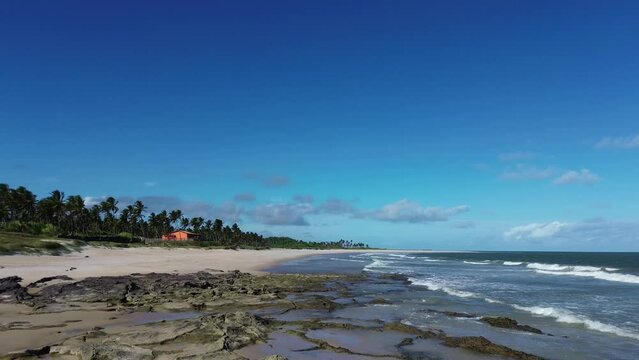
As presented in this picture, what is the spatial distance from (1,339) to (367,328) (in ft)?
39.1

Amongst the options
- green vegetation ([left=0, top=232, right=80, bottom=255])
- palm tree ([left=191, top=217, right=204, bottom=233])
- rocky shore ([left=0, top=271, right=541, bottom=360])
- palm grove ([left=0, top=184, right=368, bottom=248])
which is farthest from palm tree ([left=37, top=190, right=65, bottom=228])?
rocky shore ([left=0, top=271, right=541, bottom=360])

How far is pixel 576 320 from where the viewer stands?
69.4 ft

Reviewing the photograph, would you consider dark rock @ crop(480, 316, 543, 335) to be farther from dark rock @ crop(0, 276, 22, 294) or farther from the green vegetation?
the green vegetation

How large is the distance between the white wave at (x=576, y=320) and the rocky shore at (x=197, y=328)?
351 cm

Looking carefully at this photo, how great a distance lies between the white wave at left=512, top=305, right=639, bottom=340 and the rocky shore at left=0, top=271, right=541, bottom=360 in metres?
3.51

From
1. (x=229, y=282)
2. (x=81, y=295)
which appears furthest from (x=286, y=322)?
(x=229, y=282)

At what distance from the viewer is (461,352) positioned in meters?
14.5

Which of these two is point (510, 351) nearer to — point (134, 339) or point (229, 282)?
point (134, 339)

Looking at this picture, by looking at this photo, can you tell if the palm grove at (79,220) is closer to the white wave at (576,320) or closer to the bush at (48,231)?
the bush at (48,231)

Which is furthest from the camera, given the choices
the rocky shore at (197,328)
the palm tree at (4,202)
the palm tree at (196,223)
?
the palm tree at (196,223)

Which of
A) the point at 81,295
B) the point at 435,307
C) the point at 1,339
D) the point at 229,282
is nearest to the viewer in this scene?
the point at 1,339

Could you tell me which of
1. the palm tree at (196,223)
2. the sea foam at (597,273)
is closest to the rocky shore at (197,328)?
the sea foam at (597,273)

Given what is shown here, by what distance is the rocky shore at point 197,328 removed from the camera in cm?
1268

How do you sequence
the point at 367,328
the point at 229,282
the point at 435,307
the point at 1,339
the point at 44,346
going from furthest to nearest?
the point at 229,282, the point at 435,307, the point at 367,328, the point at 1,339, the point at 44,346
